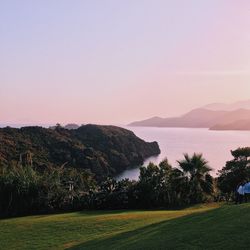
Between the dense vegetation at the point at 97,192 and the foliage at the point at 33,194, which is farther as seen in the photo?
the dense vegetation at the point at 97,192

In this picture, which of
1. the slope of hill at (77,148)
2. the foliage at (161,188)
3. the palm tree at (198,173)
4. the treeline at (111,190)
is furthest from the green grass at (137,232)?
the slope of hill at (77,148)

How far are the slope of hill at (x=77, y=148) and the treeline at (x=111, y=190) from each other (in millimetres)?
41369

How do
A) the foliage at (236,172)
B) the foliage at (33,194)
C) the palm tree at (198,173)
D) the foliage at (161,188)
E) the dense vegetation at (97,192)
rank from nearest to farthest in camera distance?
the foliage at (33,194)
the dense vegetation at (97,192)
the foliage at (161,188)
the palm tree at (198,173)
the foliage at (236,172)

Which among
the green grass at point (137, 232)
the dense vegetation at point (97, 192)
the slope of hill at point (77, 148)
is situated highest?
the slope of hill at point (77, 148)

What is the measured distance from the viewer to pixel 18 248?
50.1ft

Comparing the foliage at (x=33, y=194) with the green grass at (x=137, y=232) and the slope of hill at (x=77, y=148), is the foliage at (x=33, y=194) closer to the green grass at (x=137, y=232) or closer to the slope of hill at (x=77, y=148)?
the green grass at (x=137, y=232)

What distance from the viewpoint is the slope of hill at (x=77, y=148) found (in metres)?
83.9

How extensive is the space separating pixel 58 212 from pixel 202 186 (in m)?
8.72

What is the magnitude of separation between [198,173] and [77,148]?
71.1m

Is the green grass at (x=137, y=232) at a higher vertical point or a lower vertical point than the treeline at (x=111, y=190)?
lower

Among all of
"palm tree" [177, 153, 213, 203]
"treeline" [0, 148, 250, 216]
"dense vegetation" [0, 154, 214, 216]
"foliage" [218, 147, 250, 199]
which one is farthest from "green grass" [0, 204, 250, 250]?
"foliage" [218, 147, 250, 199]

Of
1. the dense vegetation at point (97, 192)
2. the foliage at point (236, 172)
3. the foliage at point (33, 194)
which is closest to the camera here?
the foliage at point (33, 194)

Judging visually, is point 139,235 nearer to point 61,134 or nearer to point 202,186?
point 202,186

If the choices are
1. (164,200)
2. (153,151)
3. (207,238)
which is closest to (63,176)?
(164,200)
